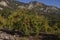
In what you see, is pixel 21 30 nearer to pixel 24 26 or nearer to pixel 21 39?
pixel 24 26

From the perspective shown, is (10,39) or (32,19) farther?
(32,19)

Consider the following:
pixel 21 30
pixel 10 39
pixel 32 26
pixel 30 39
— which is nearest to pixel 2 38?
pixel 10 39

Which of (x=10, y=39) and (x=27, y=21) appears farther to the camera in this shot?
(x=27, y=21)

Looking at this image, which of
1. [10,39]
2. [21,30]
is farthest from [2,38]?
[21,30]

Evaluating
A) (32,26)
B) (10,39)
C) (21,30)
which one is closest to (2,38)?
(10,39)

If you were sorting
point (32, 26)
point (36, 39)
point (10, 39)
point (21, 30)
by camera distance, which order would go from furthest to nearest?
point (32, 26) < point (21, 30) < point (36, 39) < point (10, 39)

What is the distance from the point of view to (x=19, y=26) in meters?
17.8

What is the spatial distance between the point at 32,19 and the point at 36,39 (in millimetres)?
7445

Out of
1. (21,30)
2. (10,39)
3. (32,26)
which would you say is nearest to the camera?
(10,39)

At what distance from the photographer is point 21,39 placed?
45.2 feet

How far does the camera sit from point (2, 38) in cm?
1362

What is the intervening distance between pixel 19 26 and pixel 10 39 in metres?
4.40

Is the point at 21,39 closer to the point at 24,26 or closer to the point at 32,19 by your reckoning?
the point at 24,26

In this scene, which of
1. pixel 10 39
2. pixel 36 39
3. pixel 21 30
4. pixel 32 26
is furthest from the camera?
pixel 32 26
